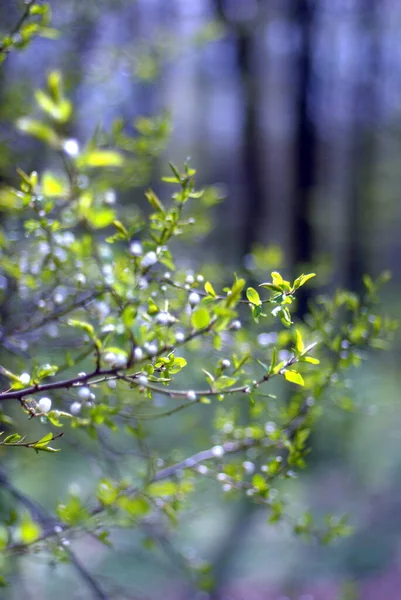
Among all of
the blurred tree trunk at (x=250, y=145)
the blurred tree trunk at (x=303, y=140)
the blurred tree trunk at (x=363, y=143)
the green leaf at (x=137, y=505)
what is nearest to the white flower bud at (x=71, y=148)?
the green leaf at (x=137, y=505)

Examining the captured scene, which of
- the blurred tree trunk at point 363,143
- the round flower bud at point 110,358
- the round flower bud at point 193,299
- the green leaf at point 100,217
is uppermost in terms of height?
the green leaf at point 100,217

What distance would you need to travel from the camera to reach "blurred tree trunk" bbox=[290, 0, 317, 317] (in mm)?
8258

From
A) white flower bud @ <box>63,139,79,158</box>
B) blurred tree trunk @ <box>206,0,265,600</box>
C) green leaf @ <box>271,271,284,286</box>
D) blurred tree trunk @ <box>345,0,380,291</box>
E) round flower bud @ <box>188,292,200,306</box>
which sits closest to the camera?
green leaf @ <box>271,271,284,286</box>

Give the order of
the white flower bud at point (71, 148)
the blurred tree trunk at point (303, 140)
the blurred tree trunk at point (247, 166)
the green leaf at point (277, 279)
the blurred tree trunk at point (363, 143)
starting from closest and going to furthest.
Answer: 1. the green leaf at point (277, 279)
2. the white flower bud at point (71, 148)
3. the blurred tree trunk at point (247, 166)
4. the blurred tree trunk at point (303, 140)
5. the blurred tree trunk at point (363, 143)

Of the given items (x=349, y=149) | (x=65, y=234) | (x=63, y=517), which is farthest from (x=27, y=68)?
(x=349, y=149)

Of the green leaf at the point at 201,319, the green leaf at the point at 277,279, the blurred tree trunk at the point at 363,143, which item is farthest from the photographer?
the blurred tree trunk at the point at 363,143

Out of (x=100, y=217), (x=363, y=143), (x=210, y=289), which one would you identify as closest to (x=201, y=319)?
(x=210, y=289)

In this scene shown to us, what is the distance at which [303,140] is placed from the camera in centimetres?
878

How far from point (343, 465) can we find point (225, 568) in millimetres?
2945

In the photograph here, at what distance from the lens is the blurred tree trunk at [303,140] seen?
826 cm

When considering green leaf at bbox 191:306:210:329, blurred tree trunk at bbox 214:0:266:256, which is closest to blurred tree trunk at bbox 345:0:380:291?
blurred tree trunk at bbox 214:0:266:256

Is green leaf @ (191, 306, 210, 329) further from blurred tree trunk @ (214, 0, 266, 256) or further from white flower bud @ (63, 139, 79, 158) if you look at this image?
blurred tree trunk @ (214, 0, 266, 256)

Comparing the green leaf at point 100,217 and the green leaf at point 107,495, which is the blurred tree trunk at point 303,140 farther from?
the green leaf at point 100,217

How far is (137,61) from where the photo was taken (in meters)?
3.25
